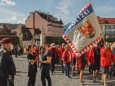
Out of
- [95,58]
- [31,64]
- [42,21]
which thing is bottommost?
[31,64]

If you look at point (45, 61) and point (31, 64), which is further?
point (31, 64)

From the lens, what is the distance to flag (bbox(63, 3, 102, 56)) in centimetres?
1186

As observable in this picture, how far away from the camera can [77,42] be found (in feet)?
39.8

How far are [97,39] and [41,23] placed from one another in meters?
93.4

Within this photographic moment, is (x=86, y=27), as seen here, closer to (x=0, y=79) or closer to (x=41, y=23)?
(x=0, y=79)

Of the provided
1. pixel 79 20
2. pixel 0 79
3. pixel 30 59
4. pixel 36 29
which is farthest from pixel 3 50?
pixel 36 29

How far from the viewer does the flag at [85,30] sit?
Answer: 11859mm

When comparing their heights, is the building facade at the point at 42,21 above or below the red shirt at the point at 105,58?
above

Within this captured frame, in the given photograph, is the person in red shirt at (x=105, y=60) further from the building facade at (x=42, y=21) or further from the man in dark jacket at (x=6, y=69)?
the building facade at (x=42, y=21)

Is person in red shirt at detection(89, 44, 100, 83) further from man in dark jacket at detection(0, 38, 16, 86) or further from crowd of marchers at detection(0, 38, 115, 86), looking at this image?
man in dark jacket at detection(0, 38, 16, 86)

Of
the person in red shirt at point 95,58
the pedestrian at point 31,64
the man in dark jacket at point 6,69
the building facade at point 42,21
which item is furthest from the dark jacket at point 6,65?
the building facade at point 42,21

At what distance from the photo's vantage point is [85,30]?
39.2ft

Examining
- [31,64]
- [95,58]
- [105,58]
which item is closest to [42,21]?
[95,58]

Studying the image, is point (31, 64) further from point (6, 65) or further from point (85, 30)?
point (6, 65)
